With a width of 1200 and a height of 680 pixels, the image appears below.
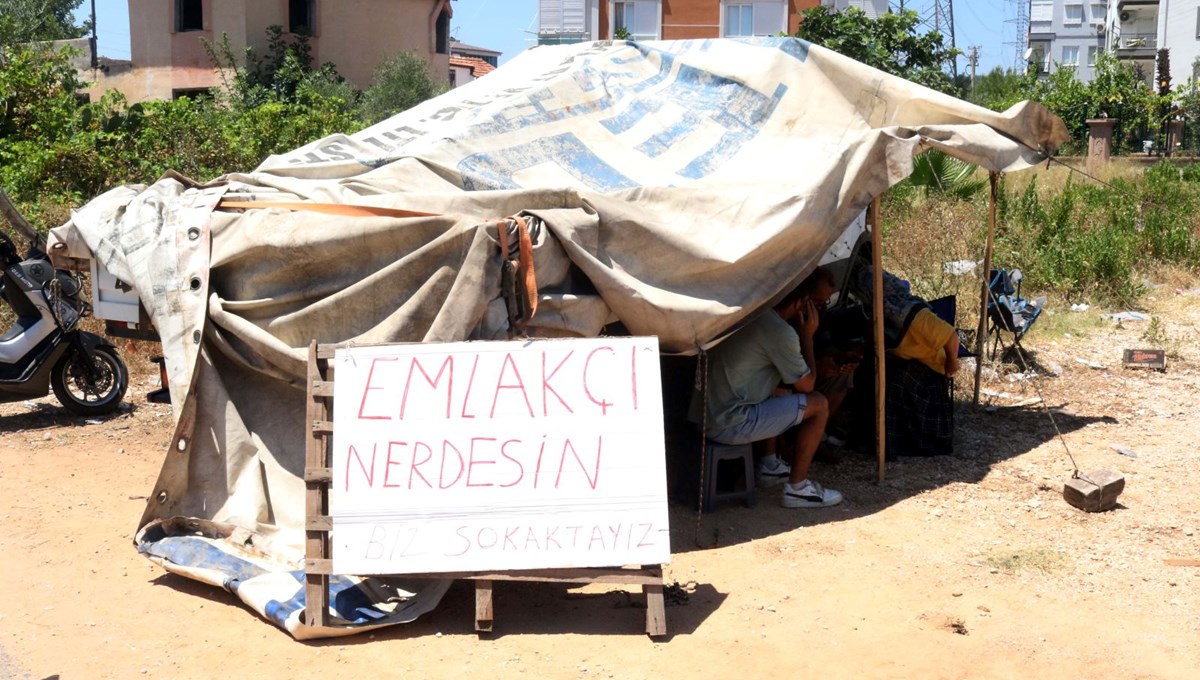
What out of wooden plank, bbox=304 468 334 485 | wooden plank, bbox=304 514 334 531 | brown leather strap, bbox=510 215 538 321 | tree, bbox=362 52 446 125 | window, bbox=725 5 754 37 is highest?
window, bbox=725 5 754 37

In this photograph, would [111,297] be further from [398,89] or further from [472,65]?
[472,65]

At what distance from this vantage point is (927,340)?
21.9 ft

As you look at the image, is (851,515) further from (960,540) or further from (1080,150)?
(1080,150)

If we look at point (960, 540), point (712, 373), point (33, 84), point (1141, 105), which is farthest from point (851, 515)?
point (1141, 105)

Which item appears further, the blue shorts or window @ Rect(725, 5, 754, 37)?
window @ Rect(725, 5, 754, 37)

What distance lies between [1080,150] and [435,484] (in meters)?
27.5

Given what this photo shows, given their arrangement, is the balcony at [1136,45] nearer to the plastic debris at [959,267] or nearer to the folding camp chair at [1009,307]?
the plastic debris at [959,267]

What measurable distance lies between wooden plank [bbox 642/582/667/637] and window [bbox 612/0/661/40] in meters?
31.8

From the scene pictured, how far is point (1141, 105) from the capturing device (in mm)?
31406

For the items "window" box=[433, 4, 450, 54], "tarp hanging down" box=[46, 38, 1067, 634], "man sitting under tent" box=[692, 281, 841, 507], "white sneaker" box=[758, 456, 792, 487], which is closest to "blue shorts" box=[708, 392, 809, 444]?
"man sitting under tent" box=[692, 281, 841, 507]

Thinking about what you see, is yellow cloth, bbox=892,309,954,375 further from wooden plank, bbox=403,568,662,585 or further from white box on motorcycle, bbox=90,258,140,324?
white box on motorcycle, bbox=90,258,140,324

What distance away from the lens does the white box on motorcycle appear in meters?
5.64

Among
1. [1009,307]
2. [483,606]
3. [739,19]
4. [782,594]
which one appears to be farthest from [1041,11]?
[483,606]

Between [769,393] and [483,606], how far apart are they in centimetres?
216
